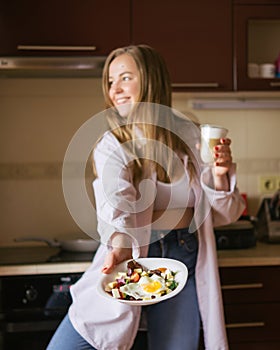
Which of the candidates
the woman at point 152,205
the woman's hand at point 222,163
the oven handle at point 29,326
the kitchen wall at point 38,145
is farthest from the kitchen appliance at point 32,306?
the woman's hand at point 222,163

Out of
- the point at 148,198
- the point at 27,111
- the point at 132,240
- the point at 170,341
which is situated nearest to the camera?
the point at 132,240

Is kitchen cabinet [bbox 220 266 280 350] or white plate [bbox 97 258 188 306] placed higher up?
white plate [bbox 97 258 188 306]

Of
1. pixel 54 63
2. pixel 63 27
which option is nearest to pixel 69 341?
pixel 54 63

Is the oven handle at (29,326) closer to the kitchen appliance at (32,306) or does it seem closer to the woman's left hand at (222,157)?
the kitchen appliance at (32,306)

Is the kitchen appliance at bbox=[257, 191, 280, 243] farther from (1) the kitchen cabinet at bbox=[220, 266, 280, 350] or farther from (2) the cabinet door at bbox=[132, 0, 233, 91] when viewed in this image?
(2) the cabinet door at bbox=[132, 0, 233, 91]

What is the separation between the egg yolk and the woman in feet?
0.18

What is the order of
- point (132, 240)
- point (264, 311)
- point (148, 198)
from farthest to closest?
point (264, 311), point (148, 198), point (132, 240)

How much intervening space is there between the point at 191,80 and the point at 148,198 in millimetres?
1053

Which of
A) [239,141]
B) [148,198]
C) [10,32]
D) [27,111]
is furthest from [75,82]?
[148,198]

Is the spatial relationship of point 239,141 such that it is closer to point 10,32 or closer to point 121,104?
point 10,32

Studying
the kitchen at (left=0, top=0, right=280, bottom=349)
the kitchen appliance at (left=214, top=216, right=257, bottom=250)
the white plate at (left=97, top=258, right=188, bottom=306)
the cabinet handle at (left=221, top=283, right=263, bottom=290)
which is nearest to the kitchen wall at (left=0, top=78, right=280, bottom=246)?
the kitchen at (left=0, top=0, right=280, bottom=349)

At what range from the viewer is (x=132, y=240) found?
0.87 meters

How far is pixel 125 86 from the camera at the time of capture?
108cm

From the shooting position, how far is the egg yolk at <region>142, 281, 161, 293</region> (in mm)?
Answer: 832
